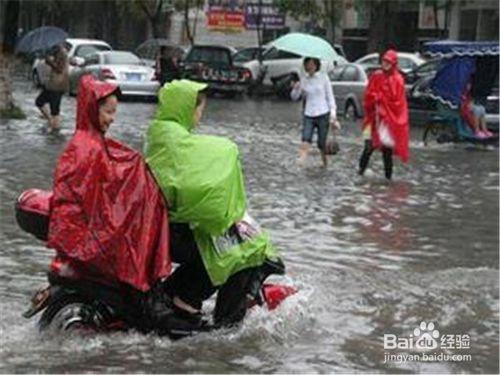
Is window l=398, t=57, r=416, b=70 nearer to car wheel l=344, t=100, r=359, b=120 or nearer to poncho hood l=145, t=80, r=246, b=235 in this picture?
car wheel l=344, t=100, r=359, b=120

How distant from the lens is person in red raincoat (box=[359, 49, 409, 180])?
14656 millimetres

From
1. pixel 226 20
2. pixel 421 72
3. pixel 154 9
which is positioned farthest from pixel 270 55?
pixel 154 9

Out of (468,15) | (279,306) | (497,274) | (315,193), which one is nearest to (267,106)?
(468,15)

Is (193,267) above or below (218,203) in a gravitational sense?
below

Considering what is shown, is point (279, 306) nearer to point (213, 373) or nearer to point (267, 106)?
point (213, 373)

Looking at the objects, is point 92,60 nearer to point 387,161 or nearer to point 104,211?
point 387,161

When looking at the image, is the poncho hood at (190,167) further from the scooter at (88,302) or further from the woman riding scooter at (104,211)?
the scooter at (88,302)

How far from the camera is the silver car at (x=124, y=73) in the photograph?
2892 centimetres

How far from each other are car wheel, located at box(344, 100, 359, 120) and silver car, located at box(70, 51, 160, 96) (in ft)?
17.7

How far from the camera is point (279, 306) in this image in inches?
282

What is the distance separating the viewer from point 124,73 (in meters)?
29.1

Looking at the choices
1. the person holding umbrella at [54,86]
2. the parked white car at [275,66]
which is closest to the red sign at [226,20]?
the parked white car at [275,66]

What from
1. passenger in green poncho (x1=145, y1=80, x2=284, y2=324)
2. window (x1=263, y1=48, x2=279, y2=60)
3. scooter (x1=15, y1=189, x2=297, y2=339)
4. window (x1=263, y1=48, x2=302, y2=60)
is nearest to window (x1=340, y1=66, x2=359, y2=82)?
window (x1=263, y1=48, x2=302, y2=60)

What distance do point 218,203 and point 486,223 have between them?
19.5 ft
